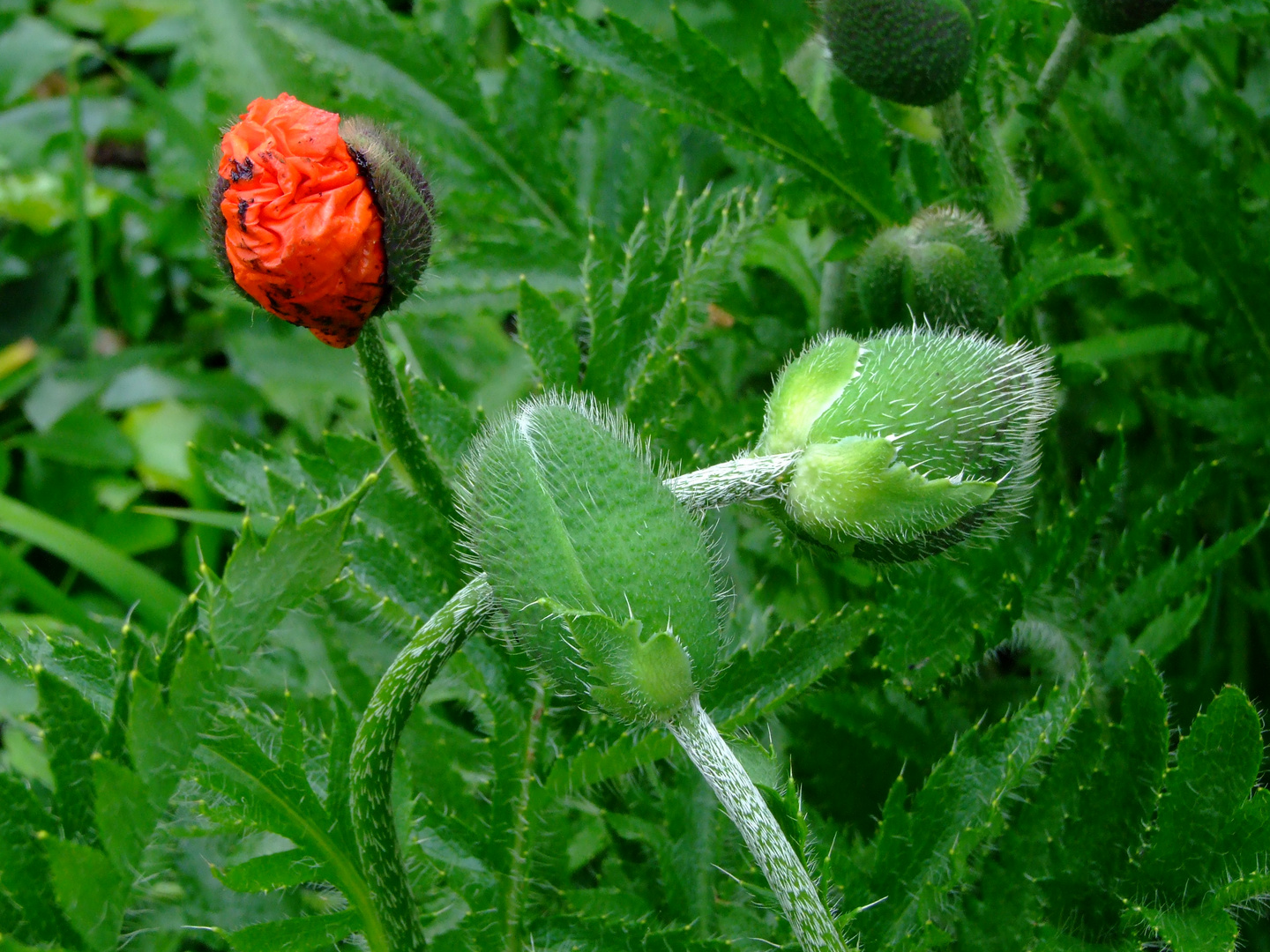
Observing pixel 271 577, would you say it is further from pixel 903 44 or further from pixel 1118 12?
pixel 1118 12

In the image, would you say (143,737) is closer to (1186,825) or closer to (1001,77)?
(1186,825)

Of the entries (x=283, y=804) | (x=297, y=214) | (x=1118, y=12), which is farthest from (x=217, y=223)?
(x=1118, y=12)

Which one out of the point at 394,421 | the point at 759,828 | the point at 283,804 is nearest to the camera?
the point at 759,828

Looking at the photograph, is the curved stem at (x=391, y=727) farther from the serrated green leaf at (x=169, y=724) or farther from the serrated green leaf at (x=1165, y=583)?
the serrated green leaf at (x=1165, y=583)

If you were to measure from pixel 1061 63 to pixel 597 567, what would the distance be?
1.19m

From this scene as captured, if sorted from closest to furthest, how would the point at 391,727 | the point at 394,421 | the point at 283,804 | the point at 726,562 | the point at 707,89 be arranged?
the point at 391,727
the point at 283,804
the point at 394,421
the point at 726,562
the point at 707,89

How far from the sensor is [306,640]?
1.90 meters

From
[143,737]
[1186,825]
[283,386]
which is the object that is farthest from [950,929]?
[283,386]

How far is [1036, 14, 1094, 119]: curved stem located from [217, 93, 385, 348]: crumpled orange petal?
106 cm

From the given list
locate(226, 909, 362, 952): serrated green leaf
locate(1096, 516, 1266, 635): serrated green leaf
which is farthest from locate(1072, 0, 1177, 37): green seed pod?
locate(226, 909, 362, 952): serrated green leaf

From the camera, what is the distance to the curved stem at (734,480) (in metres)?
1.13

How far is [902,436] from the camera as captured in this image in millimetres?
1136

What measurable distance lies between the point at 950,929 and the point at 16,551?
7.09 ft

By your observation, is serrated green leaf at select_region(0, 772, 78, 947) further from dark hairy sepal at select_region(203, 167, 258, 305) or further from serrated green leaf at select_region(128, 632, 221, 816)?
dark hairy sepal at select_region(203, 167, 258, 305)
